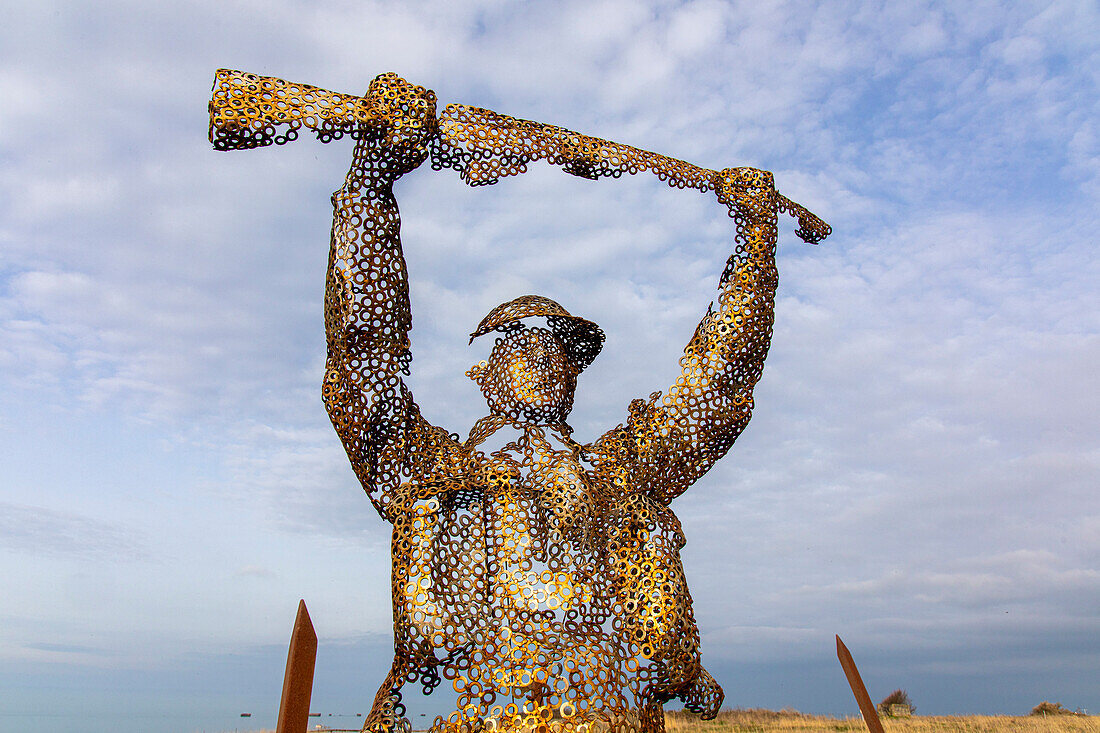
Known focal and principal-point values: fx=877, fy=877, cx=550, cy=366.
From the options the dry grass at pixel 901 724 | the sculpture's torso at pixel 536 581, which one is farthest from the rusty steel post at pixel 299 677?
the dry grass at pixel 901 724

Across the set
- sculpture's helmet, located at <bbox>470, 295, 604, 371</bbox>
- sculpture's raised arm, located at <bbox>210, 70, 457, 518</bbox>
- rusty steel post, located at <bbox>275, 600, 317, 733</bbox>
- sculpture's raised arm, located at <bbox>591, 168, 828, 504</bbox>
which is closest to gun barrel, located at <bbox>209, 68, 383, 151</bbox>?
sculpture's raised arm, located at <bbox>210, 70, 457, 518</bbox>

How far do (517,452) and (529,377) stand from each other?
64 cm

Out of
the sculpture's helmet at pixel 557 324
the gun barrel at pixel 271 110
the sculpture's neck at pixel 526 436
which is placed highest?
the gun barrel at pixel 271 110

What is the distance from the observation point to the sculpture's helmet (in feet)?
20.7

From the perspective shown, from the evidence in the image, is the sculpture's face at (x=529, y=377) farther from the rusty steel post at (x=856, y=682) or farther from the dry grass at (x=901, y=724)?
the dry grass at (x=901, y=724)

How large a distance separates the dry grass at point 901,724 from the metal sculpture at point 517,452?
12.3ft

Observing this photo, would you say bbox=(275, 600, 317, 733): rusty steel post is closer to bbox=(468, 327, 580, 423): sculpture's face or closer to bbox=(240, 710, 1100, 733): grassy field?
bbox=(468, 327, 580, 423): sculpture's face

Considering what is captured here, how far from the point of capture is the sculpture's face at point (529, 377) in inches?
242

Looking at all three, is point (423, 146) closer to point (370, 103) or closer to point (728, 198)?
point (370, 103)

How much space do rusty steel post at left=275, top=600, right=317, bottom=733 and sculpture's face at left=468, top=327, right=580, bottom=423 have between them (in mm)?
3690

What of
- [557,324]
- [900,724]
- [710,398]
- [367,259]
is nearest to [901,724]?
[900,724]

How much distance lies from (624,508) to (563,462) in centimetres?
50

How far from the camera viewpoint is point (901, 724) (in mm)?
10086

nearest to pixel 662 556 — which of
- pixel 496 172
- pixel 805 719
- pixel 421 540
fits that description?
pixel 421 540
